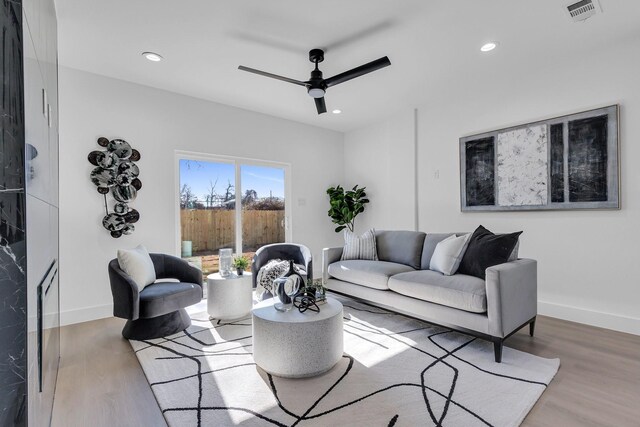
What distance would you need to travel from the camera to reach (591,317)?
10.2 feet

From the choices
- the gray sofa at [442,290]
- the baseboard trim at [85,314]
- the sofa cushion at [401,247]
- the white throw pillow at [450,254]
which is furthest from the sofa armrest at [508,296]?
the baseboard trim at [85,314]

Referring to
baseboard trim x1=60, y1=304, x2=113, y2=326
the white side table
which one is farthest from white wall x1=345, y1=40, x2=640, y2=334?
baseboard trim x1=60, y1=304, x2=113, y2=326

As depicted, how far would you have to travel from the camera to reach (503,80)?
3736mm

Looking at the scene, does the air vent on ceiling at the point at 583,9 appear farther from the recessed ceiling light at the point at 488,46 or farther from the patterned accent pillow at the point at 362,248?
the patterned accent pillow at the point at 362,248

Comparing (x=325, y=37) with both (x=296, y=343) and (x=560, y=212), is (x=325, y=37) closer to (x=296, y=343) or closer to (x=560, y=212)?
(x=296, y=343)

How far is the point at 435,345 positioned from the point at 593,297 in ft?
6.12

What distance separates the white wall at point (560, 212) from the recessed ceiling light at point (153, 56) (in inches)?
130

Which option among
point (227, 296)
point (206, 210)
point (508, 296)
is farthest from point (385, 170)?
point (227, 296)

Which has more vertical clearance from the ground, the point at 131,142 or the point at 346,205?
the point at 131,142

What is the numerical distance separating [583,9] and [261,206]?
165 inches

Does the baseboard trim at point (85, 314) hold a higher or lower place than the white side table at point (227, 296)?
lower

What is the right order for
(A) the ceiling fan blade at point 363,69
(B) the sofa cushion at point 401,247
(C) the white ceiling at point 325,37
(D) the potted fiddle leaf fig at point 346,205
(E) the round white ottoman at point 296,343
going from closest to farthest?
(E) the round white ottoman at point 296,343
(C) the white ceiling at point 325,37
(A) the ceiling fan blade at point 363,69
(B) the sofa cushion at point 401,247
(D) the potted fiddle leaf fig at point 346,205

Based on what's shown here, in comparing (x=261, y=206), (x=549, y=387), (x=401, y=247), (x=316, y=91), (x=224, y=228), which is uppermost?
(x=316, y=91)

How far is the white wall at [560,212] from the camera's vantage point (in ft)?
9.60
